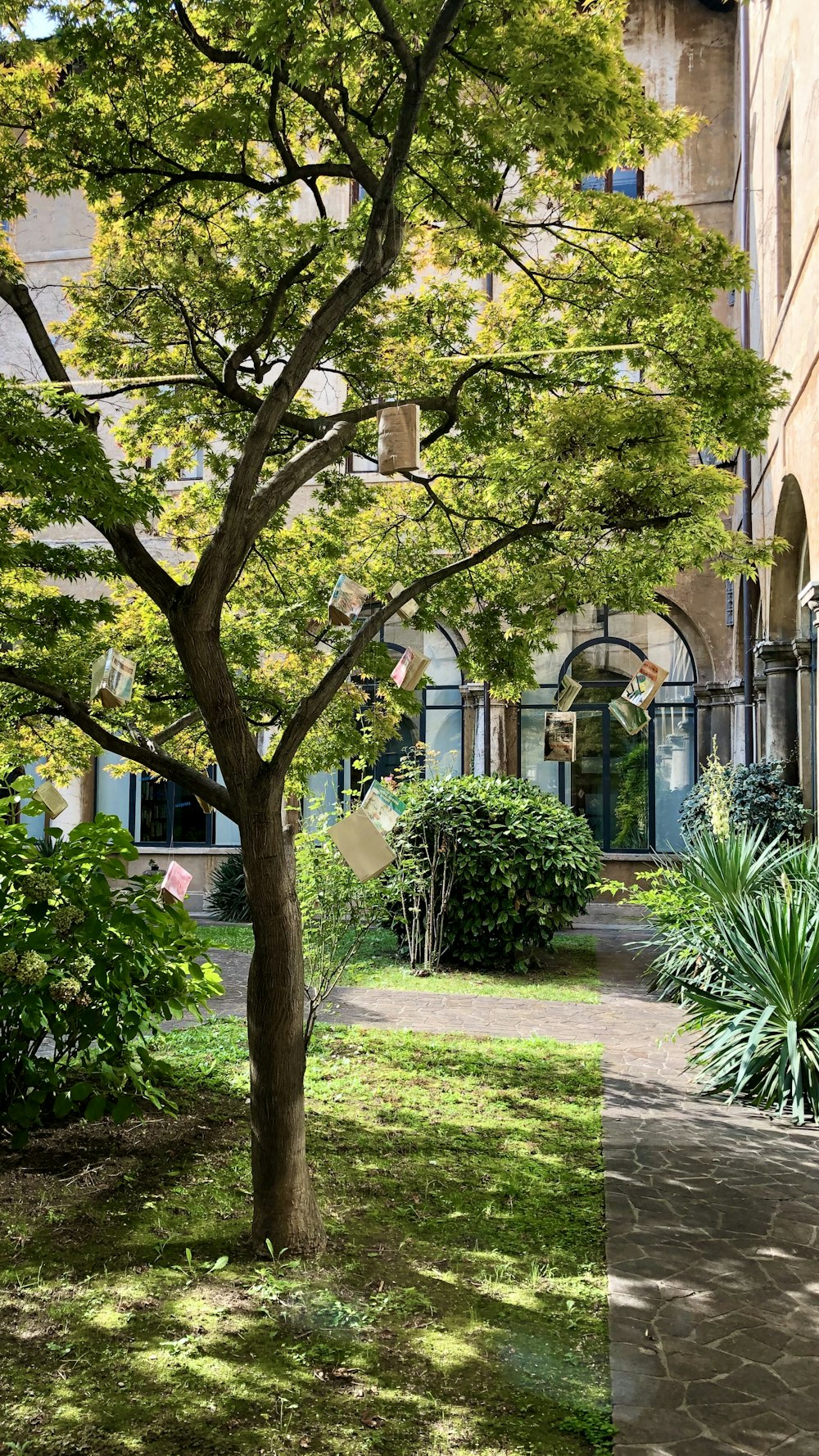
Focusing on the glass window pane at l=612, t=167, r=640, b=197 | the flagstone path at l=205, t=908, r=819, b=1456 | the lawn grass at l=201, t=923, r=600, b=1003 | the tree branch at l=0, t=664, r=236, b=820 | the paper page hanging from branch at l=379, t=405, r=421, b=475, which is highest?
the glass window pane at l=612, t=167, r=640, b=197

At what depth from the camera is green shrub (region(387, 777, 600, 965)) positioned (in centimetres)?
1104

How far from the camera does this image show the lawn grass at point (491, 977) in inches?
403

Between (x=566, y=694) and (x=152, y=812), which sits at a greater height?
(x=566, y=694)

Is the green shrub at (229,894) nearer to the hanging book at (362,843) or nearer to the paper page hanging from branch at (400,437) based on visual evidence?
the hanging book at (362,843)

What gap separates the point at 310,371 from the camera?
17.9 ft

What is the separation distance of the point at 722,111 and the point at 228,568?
16.4 metres

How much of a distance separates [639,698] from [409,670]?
2031 millimetres

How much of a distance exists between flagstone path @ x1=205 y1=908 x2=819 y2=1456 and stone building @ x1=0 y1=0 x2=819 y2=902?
22.1 feet

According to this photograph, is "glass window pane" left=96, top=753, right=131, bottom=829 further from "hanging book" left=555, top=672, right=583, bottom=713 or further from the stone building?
"hanging book" left=555, top=672, right=583, bottom=713

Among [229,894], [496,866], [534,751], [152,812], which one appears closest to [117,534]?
[496,866]

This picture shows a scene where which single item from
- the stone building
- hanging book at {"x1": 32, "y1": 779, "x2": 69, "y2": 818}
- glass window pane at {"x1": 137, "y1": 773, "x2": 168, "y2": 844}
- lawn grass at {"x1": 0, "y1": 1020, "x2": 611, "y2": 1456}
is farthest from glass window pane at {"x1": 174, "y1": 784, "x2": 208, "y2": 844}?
hanging book at {"x1": 32, "y1": 779, "x2": 69, "y2": 818}

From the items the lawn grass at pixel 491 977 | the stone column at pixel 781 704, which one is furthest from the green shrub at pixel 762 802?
the lawn grass at pixel 491 977

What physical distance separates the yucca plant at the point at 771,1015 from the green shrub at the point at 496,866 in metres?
3.77

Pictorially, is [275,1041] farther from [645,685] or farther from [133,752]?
[645,685]
